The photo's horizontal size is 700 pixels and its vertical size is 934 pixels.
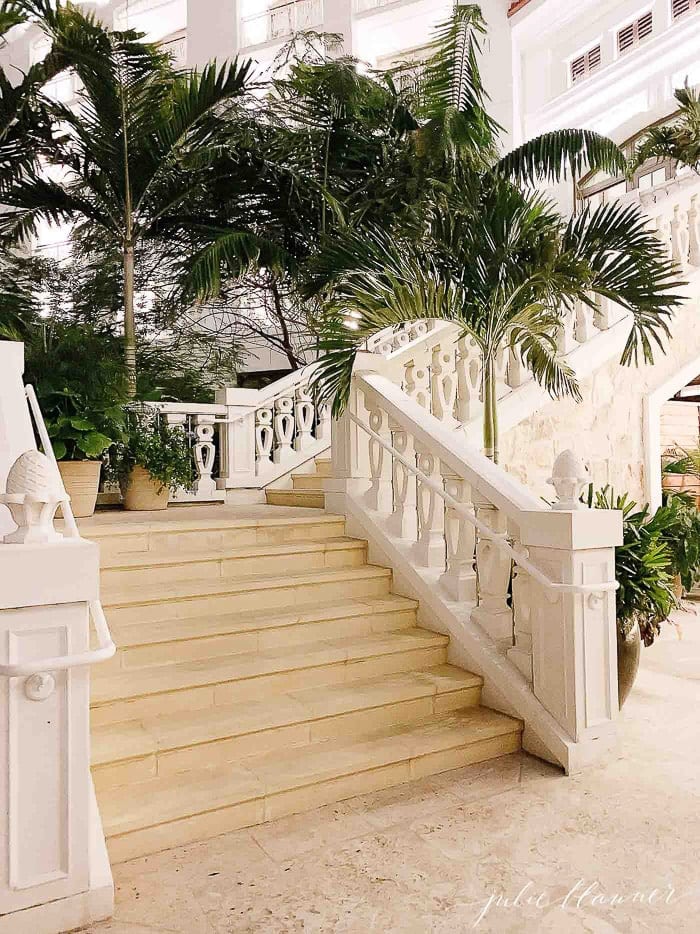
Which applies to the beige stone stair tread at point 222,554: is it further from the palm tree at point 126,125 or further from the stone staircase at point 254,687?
the palm tree at point 126,125

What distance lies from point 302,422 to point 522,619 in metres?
3.68

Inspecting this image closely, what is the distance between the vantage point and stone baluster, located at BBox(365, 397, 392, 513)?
15.6 ft

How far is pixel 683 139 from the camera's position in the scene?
7.79 metres

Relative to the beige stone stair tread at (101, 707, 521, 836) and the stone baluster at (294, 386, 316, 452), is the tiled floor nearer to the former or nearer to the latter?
the beige stone stair tread at (101, 707, 521, 836)

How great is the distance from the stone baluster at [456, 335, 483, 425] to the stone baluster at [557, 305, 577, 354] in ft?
2.44

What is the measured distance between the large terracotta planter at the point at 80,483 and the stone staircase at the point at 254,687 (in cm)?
91

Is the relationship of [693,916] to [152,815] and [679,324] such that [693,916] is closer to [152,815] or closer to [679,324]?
[152,815]

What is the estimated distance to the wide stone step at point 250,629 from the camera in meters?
3.37

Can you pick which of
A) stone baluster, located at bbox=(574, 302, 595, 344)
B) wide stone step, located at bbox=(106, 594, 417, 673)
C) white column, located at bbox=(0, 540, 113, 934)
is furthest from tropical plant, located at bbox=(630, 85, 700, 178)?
white column, located at bbox=(0, 540, 113, 934)

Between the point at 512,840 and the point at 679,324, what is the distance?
5301 millimetres

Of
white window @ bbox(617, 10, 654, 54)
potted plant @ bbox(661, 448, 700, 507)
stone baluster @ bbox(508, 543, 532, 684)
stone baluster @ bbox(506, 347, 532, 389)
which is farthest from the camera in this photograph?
white window @ bbox(617, 10, 654, 54)

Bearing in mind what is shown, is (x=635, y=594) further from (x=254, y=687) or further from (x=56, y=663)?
(x=56, y=663)

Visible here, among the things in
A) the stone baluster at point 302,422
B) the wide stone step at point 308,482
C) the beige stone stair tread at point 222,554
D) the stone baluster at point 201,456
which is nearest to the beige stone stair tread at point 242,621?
the beige stone stair tread at point 222,554

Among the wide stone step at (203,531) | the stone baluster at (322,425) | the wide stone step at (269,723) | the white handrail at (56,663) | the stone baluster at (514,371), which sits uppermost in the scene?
the stone baluster at (514,371)
